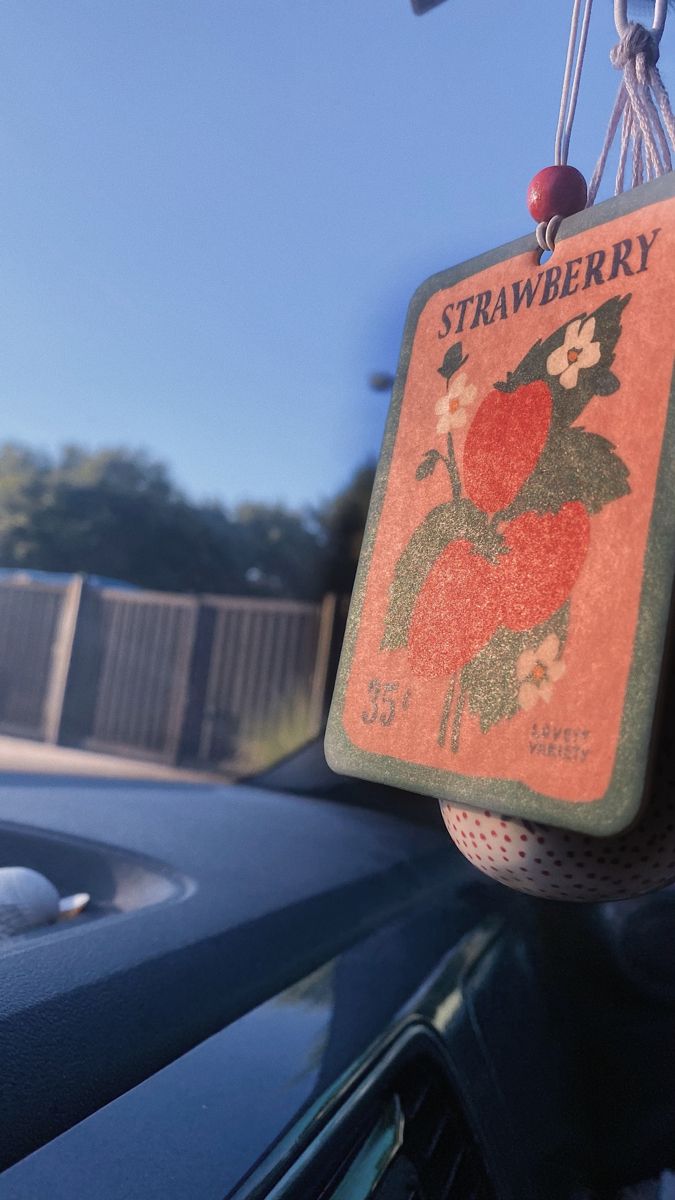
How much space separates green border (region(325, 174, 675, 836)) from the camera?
13.0 inches

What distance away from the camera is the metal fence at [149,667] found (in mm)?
6809

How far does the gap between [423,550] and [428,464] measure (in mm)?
47

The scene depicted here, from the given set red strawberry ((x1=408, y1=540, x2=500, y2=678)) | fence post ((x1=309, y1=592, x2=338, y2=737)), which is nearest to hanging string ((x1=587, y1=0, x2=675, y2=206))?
red strawberry ((x1=408, y1=540, x2=500, y2=678))

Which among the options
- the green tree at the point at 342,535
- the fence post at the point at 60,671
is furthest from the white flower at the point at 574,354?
the fence post at the point at 60,671

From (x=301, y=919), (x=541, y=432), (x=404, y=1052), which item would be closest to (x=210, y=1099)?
(x=404, y=1052)

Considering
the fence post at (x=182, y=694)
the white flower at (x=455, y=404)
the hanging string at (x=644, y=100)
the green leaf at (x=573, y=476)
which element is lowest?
the fence post at (x=182, y=694)

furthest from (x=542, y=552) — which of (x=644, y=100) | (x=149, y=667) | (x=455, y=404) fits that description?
(x=149, y=667)

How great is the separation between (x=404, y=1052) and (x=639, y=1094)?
0.29m

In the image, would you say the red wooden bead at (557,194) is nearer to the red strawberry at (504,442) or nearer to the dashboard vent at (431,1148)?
the red strawberry at (504,442)

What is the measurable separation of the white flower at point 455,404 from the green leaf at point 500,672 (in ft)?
0.39

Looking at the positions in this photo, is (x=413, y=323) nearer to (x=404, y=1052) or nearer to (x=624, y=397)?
(x=624, y=397)

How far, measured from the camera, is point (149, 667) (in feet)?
25.4

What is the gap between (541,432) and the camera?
0.39 meters

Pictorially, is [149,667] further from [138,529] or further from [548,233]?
[548,233]
